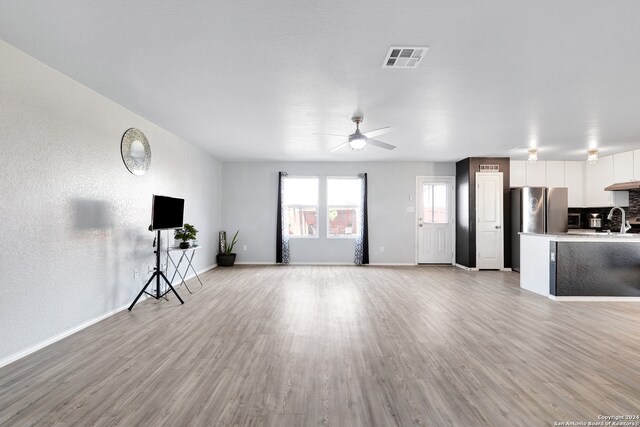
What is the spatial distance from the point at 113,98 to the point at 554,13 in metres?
4.26

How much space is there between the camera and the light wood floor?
6.31 feet

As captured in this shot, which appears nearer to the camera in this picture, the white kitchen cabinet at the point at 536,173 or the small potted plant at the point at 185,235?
the small potted plant at the point at 185,235

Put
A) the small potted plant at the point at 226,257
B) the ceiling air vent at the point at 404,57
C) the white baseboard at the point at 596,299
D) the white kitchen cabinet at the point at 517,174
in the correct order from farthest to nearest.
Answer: the small potted plant at the point at 226,257
the white kitchen cabinet at the point at 517,174
the white baseboard at the point at 596,299
the ceiling air vent at the point at 404,57

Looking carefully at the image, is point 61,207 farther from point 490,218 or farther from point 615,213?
point 615,213

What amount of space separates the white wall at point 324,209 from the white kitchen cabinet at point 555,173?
6.80 ft

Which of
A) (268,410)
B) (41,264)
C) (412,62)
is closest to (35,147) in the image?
(41,264)

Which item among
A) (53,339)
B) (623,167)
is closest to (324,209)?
(53,339)

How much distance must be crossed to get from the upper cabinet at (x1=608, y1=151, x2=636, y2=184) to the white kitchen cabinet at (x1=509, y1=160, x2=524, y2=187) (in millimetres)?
1621

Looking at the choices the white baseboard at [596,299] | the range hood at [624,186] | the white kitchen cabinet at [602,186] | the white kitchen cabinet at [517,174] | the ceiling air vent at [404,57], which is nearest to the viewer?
the ceiling air vent at [404,57]

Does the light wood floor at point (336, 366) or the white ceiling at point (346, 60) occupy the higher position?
the white ceiling at point (346, 60)

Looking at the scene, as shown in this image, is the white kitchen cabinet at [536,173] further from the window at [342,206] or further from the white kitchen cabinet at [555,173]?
the window at [342,206]

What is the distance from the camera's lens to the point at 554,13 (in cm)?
209

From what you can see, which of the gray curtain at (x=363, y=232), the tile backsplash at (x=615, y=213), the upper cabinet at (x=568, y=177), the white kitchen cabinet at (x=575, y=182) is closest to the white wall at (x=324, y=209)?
the gray curtain at (x=363, y=232)

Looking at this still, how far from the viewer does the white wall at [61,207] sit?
8.47ft
